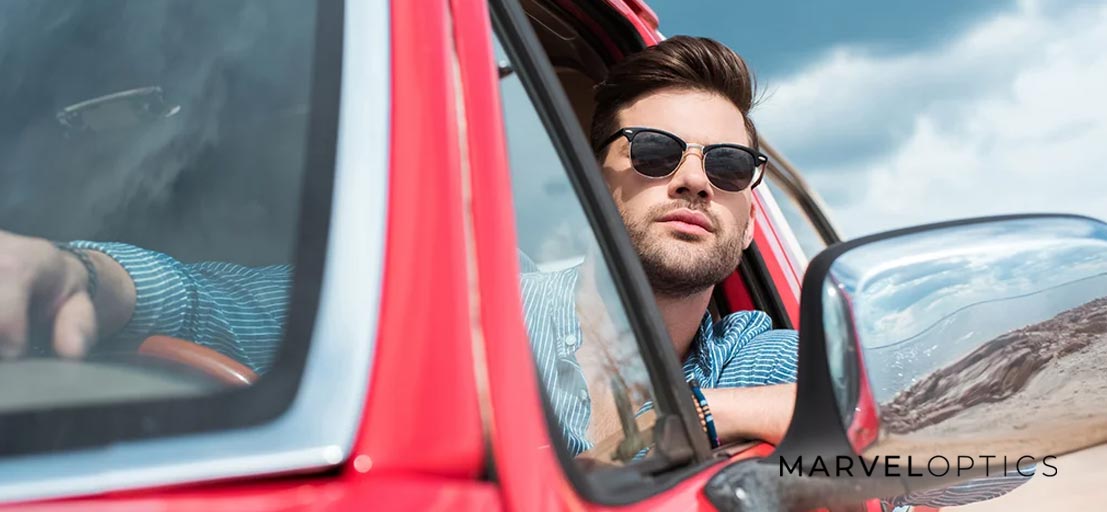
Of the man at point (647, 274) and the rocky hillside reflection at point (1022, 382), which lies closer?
the man at point (647, 274)

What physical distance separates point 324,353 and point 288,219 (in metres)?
0.16

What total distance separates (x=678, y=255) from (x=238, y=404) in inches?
64.4

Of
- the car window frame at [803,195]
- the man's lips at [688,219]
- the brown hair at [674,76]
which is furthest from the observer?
the car window frame at [803,195]

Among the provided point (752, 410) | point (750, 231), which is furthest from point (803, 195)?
point (752, 410)

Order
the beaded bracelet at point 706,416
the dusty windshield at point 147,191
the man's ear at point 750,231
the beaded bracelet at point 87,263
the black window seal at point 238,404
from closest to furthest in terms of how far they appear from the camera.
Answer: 1. the black window seal at point 238,404
2. the dusty windshield at point 147,191
3. the beaded bracelet at point 87,263
4. the beaded bracelet at point 706,416
5. the man's ear at point 750,231

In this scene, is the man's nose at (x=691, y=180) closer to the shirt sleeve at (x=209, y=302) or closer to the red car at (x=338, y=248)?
the red car at (x=338, y=248)

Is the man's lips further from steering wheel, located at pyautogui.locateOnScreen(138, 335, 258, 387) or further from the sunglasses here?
steering wheel, located at pyautogui.locateOnScreen(138, 335, 258, 387)

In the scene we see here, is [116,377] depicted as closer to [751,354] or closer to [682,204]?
[751,354]

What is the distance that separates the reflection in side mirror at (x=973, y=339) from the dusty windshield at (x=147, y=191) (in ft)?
1.76

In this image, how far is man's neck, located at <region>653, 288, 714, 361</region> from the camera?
2279mm

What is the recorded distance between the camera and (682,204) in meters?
2.36

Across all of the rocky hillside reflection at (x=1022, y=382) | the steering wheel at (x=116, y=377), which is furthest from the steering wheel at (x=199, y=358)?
the rocky hillside reflection at (x=1022, y=382)

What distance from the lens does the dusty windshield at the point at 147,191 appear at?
833mm

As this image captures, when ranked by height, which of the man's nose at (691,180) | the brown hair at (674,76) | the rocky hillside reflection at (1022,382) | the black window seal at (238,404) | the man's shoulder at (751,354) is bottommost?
the man's shoulder at (751,354)
